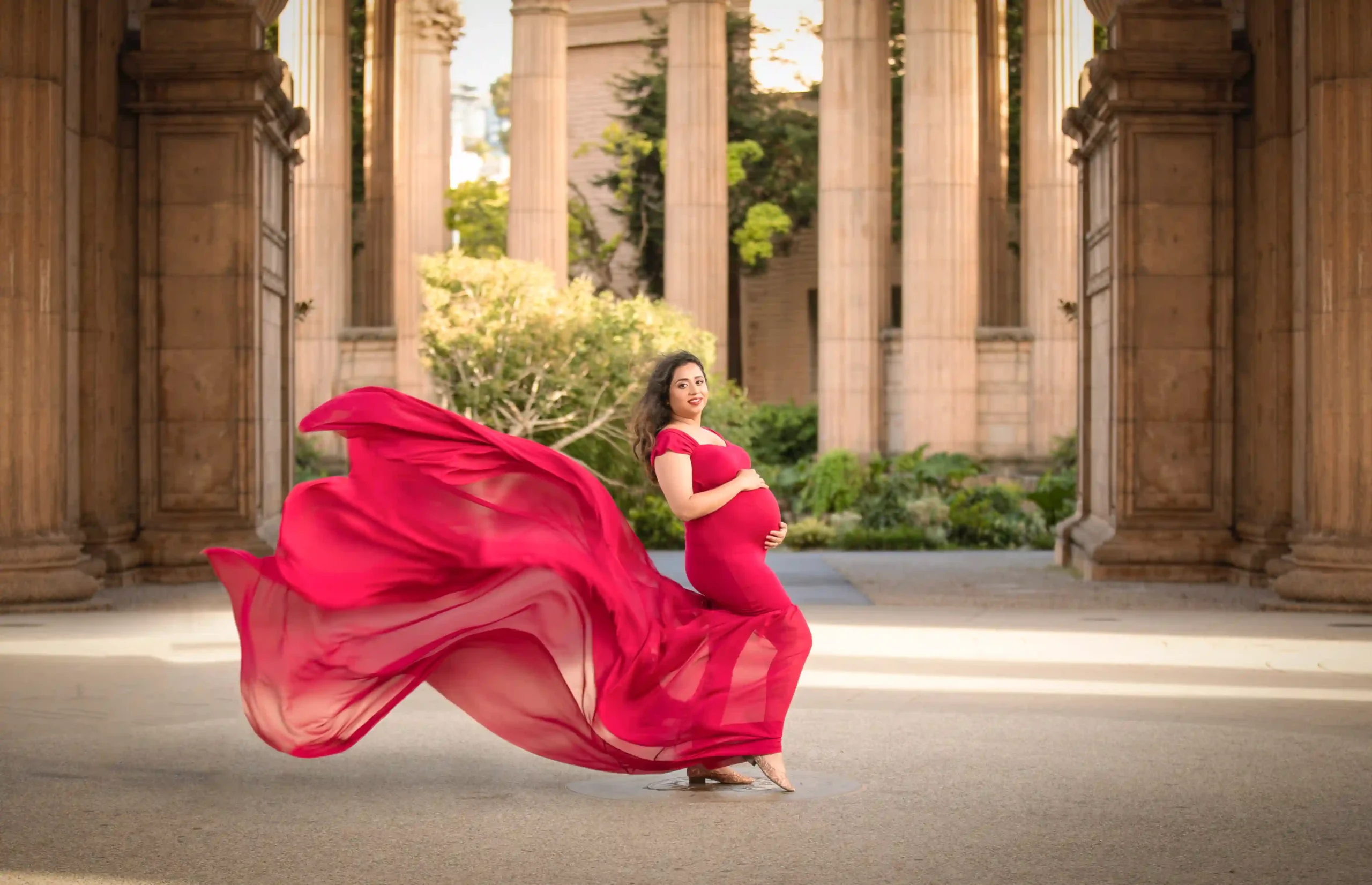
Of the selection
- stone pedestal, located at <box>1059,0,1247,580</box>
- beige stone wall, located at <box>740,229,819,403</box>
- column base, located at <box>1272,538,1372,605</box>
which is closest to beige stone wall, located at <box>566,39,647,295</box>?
beige stone wall, located at <box>740,229,819,403</box>

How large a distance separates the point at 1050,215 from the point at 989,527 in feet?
34.6

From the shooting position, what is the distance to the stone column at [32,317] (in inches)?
580

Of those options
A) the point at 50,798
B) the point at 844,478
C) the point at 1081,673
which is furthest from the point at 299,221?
the point at 50,798

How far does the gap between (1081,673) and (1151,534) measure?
680 cm

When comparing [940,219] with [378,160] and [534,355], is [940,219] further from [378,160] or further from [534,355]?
[378,160]

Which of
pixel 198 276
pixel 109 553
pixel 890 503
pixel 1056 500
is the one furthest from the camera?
pixel 890 503

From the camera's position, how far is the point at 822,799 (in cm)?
705

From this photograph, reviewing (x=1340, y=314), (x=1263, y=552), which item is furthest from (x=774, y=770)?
(x=1263, y=552)

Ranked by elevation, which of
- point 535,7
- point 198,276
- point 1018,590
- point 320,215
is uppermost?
point 535,7

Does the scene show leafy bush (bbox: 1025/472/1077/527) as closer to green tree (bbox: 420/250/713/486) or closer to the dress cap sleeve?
green tree (bbox: 420/250/713/486)

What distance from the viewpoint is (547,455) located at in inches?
296

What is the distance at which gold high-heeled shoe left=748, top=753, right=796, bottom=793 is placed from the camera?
7.16 m

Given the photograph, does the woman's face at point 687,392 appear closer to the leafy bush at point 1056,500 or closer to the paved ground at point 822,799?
the paved ground at point 822,799

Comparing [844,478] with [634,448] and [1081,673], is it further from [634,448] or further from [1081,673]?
[634,448]
